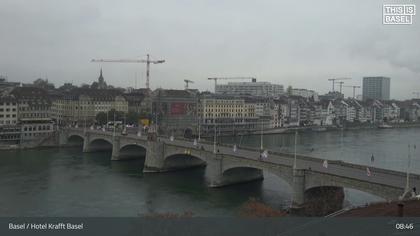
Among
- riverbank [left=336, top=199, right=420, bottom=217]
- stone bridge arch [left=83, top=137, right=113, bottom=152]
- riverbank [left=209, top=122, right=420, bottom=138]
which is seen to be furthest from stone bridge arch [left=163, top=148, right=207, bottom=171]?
riverbank [left=209, top=122, right=420, bottom=138]

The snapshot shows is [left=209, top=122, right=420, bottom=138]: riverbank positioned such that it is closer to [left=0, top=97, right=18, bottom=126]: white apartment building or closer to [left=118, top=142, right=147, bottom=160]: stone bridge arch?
[left=0, top=97, right=18, bottom=126]: white apartment building

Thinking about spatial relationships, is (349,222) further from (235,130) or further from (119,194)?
(235,130)

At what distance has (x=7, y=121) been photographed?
5878 cm

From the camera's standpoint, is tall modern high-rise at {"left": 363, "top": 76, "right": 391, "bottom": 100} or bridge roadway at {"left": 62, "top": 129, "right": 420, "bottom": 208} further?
tall modern high-rise at {"left": 363, "top": 76, "right": 391, "bottom": 100}

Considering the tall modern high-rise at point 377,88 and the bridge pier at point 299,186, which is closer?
the bridge pier at point 299,186

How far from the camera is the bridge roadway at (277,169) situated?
21.5m

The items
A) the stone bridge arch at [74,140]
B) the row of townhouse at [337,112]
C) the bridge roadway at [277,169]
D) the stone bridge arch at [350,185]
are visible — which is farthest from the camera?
the row of townhouse at [337,112]

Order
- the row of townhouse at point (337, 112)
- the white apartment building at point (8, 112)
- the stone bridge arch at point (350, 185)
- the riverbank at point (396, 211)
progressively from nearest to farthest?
the riverbank at point (396, 211) → the stone bridge arch at point (350, 185) → the white apartment building at point (8, 112) → the row of townhouse at point (337, 112)

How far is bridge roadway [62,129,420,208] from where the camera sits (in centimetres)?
2153

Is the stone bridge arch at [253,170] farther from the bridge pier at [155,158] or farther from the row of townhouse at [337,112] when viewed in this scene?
the row of townhouse at [337,112]

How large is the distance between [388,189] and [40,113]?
5264 centimetres

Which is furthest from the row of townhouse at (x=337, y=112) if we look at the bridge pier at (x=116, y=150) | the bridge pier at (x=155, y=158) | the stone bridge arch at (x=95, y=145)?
the bridge pier at (x=155, y=158)
